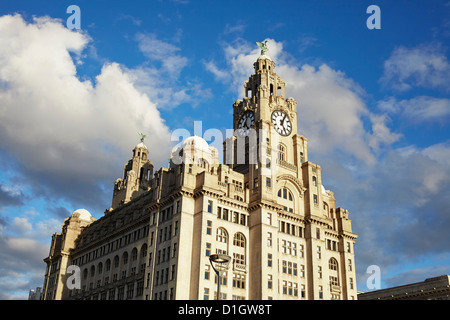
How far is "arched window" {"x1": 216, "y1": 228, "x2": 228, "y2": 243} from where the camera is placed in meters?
85.1

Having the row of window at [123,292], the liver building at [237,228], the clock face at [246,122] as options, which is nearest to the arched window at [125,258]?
the liver building at [237,228]

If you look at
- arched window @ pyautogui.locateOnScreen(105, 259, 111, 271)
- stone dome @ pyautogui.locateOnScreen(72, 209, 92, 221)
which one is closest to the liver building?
arched window @ pyautogui.locateOnScreen(105, 259, 111, 271)

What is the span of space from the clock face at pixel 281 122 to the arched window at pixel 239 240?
Answer: 29.7m

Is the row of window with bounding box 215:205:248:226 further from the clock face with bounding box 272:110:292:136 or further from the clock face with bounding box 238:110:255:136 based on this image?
the clock face with bounding box 272:110:292:136

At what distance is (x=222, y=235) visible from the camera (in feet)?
282

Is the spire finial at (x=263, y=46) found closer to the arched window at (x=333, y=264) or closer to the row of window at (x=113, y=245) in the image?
the arched window at (x=333, y=264)

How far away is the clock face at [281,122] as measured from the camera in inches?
4242

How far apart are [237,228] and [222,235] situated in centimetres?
420

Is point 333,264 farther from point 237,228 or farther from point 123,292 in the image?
point 123,292

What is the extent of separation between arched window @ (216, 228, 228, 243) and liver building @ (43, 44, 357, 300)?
0.63 ft

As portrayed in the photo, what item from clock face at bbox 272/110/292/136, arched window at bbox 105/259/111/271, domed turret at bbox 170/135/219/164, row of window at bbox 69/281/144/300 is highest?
clock face at bbox 272/110/292/136
